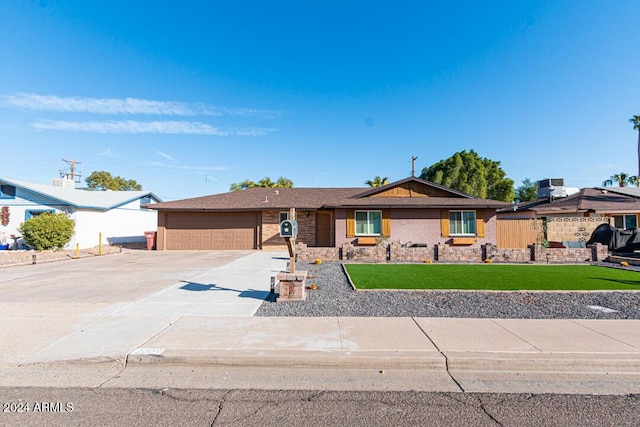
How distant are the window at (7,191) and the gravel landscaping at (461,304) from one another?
23373 mm

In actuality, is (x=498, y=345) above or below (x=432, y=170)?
below

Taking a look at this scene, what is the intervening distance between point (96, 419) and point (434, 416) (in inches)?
128

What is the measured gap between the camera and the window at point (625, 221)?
755 inches

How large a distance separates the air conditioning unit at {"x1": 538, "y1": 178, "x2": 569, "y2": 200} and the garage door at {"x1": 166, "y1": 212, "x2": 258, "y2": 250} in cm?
2069

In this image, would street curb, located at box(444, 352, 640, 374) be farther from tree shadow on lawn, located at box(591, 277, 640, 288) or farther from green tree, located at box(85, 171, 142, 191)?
green tree, located at box(85, 171, 142, 191)

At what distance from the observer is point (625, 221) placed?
1938 centimetres

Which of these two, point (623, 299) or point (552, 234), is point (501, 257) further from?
point (623, 299)

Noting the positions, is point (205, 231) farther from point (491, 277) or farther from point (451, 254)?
point (491, 277)

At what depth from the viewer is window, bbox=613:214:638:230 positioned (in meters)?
19.2

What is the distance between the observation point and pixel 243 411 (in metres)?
3.27

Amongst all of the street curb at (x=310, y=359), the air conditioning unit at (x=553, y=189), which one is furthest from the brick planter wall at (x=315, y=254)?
the air conditioning unit at (x=553, y=189)

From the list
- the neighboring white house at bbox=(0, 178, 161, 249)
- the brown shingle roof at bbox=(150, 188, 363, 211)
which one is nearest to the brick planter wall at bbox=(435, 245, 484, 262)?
the brown shingle roof at bbox=(150, 188, 363, 211)

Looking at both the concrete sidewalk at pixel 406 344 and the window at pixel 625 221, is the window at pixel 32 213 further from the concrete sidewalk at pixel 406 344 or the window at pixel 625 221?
the window at pixel 625 221

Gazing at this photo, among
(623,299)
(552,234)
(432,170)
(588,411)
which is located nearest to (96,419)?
(588,411)
